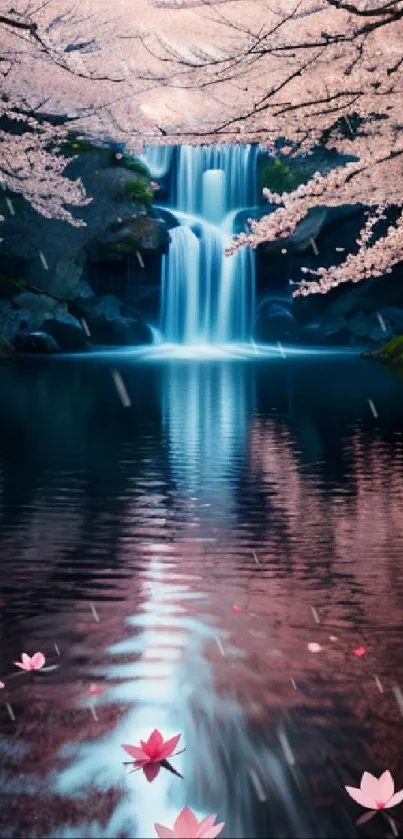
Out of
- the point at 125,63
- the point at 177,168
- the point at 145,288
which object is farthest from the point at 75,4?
the point at 177,168

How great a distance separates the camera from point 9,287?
109 feet

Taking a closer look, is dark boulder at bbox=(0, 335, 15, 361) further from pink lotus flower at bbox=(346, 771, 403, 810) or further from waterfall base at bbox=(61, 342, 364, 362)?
pink lotus flower at bbox=(346, 771, 403, 810)

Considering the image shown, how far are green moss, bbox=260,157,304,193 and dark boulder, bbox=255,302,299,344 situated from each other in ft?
18.8

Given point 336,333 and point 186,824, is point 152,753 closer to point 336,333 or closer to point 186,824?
point 186,824

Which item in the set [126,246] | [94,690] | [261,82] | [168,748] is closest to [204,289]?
[126,246]

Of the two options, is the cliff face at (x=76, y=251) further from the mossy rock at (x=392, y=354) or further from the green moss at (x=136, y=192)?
the mossy rock at (x=392, y=354)

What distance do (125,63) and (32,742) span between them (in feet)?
63.4

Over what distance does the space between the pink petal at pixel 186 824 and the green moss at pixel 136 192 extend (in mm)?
34112

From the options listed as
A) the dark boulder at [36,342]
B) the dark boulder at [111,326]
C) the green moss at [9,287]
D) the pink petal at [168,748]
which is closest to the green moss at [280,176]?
the dark boulder at [111,326]

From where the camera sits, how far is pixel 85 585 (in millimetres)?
4551

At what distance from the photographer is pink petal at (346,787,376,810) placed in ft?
8.07

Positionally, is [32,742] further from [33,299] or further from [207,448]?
[33,299]

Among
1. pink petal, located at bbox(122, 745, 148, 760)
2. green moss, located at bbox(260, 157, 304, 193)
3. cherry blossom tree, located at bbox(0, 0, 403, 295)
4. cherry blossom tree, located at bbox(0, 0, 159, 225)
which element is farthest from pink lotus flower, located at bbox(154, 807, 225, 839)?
green moss, located at bbox(260, 157, 304, 193)

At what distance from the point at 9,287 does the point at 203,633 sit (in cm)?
3063
